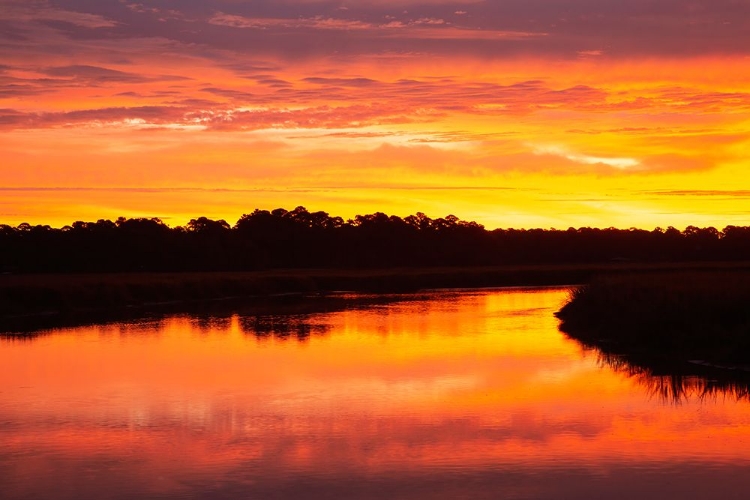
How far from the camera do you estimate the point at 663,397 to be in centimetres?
1664

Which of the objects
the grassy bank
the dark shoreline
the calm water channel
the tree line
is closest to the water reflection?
the calm water channel

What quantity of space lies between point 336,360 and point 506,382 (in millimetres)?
5292

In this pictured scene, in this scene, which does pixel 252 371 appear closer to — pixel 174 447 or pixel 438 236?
pixel 174 447

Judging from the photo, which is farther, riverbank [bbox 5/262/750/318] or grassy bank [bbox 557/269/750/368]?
riverbank [bbox 5/262/750/318]

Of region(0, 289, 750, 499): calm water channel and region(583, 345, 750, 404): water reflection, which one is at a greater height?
region(583, 345, 750, 404): water reflection

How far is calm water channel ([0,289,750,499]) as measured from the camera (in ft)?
35.3

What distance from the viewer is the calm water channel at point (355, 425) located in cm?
1076

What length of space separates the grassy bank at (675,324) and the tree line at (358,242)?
64353mm

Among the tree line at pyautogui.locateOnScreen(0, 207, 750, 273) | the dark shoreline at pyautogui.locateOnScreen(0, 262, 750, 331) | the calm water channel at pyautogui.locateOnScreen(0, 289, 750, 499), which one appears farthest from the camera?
the tree line at pyautogui.locateOnScreen(0, 207, 750, 273)

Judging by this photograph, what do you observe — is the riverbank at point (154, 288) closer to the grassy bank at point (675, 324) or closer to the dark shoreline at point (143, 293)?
the dark shoreline at point (143, 293)

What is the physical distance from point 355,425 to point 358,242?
105m

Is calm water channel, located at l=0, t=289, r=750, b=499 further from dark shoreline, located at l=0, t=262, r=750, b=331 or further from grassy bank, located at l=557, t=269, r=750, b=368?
dark shoreline, located at l=0, t=262, r=750, b=331

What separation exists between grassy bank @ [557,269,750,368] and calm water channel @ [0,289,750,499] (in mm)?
1479

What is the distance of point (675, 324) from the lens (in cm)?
2328
